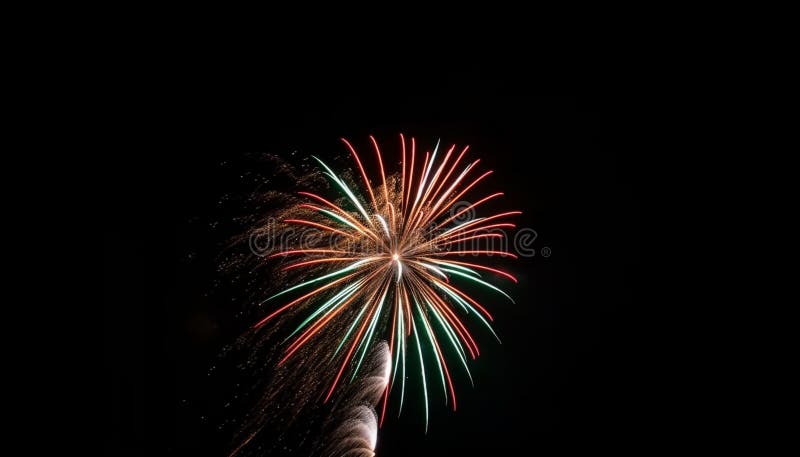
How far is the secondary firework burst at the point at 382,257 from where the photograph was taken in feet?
24.0

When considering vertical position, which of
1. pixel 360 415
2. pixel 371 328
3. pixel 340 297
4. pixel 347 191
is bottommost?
pixel 360 415

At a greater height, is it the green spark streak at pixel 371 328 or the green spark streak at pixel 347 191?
the green spark streak at pixel 347 191

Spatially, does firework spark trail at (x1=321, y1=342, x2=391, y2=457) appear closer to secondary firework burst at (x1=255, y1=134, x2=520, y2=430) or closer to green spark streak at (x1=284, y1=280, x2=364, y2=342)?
secondary firework burst at (x1=255, y1=134, x2=520, y2=430)

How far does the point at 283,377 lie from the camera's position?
26.0 ft

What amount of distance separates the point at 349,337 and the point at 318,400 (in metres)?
1.79

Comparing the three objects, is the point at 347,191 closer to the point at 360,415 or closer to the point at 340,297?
the point at 340,297

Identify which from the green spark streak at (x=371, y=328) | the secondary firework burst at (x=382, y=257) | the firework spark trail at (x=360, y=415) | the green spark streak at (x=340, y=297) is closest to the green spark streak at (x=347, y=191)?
the secondary firework burst at (x=382, y=257)

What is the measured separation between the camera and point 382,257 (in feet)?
24.8

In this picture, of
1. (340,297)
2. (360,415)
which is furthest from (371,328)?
(360,415)

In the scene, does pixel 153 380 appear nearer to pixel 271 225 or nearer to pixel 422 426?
pixel 271 225

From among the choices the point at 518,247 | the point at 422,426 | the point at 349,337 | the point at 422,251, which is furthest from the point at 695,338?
the point at 349,337

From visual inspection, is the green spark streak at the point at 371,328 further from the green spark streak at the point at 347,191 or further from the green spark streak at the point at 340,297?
the green spark streak at the point at 347,191

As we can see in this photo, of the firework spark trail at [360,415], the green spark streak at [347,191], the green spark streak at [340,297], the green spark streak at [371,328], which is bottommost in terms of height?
the firework spark trail at [360,415]

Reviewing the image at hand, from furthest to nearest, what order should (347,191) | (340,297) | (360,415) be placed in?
1. (360,415)
2. (340,297)
3. (347,191)
